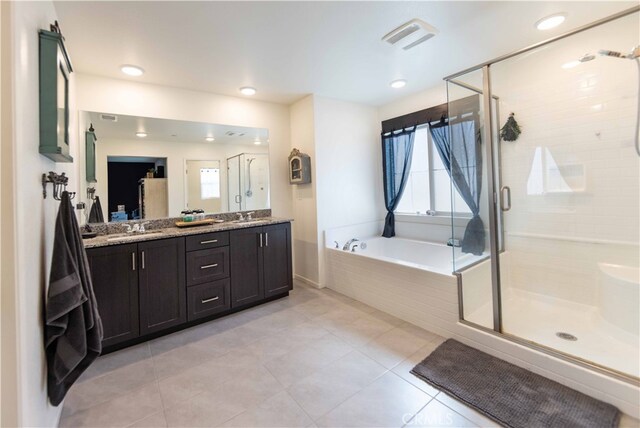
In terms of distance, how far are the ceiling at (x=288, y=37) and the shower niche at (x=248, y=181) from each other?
896 mm

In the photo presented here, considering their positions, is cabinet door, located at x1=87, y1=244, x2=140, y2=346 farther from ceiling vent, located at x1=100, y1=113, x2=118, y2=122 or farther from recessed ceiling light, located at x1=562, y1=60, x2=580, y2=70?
recessed ceiling light, located at x1=562, y1=60, x2=580, y2=70

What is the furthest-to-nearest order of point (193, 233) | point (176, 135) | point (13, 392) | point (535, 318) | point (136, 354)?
point (176, 135), point (193, 233), point (535, 318), point (136, 354), point (13, 392)

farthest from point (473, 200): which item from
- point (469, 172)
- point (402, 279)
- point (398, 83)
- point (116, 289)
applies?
point (116, 289)

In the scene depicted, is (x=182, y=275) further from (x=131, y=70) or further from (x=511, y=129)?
(x=511, y=129)

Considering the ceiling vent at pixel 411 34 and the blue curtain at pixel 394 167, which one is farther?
the blue curtain at pixel 394 167

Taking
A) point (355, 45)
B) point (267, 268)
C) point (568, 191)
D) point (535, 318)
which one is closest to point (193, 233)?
point (267, 268)

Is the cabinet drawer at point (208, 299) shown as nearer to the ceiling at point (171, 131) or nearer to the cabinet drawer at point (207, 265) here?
the cabinet drawer at point (207, 265)

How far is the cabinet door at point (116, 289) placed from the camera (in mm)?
Answer: 2102

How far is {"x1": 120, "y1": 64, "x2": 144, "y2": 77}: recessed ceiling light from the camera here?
97.3 inches

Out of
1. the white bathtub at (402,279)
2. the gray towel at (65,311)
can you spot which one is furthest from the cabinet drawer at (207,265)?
the white bathtub at (402,279)

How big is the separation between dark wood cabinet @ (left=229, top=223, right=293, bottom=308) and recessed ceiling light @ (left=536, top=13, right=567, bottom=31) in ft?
9.38

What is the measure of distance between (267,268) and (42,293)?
6.31ft

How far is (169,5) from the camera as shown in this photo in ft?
5.71

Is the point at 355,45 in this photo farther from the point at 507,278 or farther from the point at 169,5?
the point at 507,278
